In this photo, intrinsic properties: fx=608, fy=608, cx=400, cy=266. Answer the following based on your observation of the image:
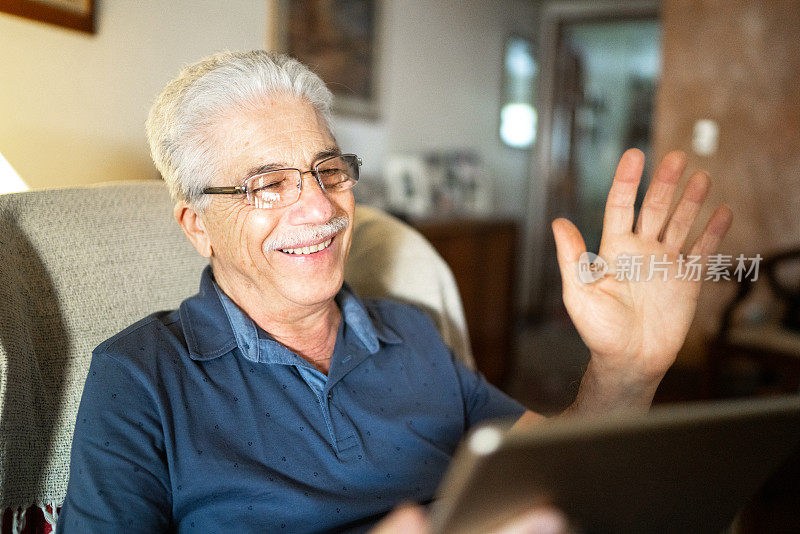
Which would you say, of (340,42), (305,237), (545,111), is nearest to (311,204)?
(305,237)

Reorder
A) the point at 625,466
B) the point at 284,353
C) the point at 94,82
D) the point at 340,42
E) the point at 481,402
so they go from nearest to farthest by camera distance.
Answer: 1. the point at 625,466
2. the point at 284,353
3. the point at 481,402
4. the point at 94,82
5. the point at 340,42

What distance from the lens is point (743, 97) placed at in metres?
2.96

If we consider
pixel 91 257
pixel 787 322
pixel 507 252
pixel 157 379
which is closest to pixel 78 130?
pixel 91 257

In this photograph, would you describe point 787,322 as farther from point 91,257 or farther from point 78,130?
point 78,130

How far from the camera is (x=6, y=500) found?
2.83 ft

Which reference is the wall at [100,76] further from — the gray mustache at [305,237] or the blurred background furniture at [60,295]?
the gray mustache at [305,237]

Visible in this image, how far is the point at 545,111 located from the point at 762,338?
3.51m

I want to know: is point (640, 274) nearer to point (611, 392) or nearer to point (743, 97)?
point (611, 392)

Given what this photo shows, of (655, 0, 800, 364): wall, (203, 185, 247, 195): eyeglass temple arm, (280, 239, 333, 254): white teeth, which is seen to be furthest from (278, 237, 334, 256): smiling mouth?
(655, 0, 800, 364): wall

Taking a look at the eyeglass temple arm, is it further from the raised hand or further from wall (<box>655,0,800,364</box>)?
wall (<box>655,0,800,364</box>)

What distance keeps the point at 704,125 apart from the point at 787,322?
4.90 feet

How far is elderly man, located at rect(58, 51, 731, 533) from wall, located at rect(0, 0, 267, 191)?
389 millimetres

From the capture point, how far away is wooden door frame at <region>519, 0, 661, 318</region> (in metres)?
4.76

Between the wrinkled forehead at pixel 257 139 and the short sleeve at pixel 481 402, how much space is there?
52 cm
